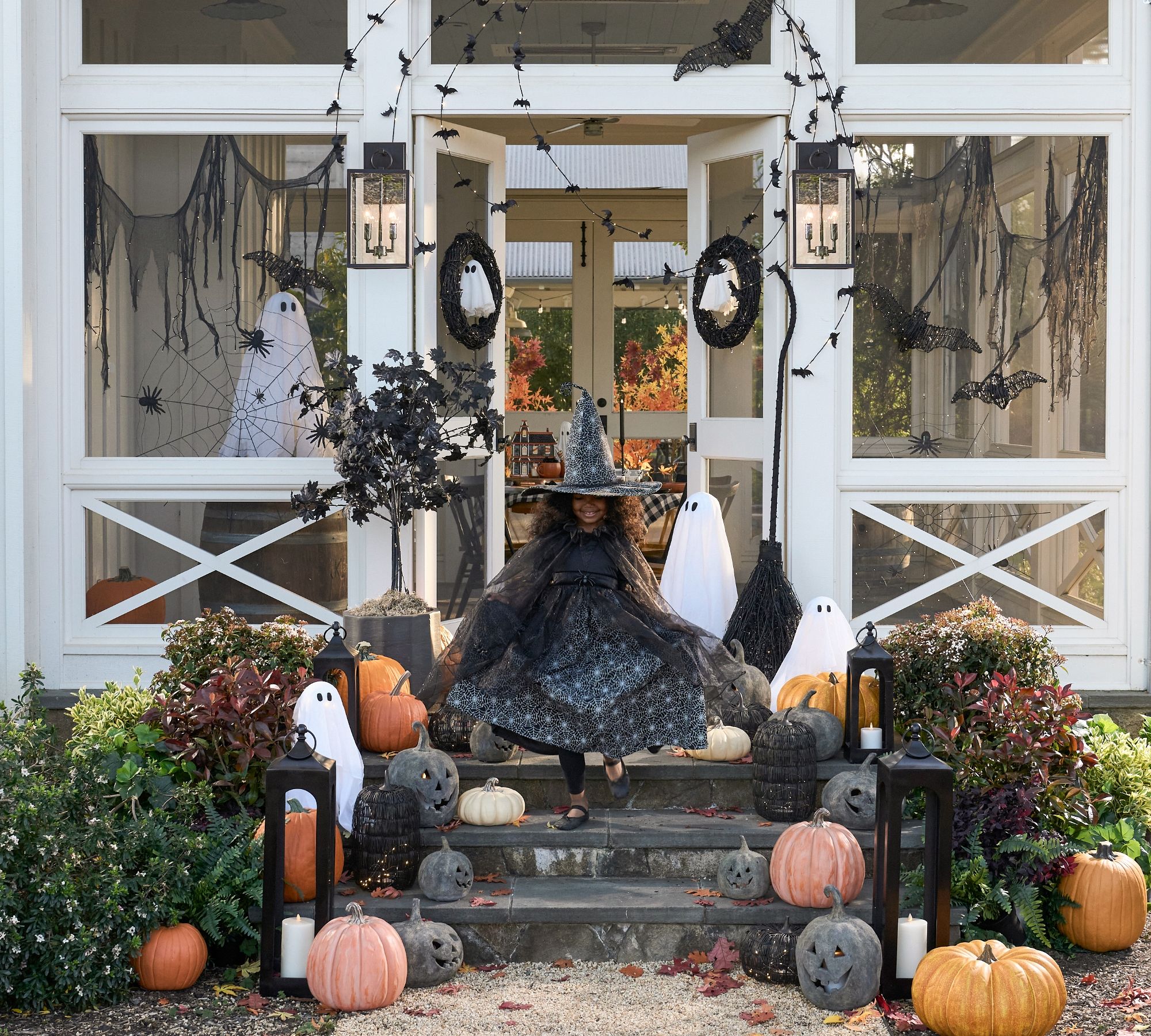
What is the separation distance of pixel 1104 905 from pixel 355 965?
2389 millimetres

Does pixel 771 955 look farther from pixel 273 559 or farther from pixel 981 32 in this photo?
pixel 981 32

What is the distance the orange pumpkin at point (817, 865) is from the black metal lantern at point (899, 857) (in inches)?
9.2

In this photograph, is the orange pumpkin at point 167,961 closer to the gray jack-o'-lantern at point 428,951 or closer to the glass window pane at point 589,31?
the gray jack-o'-lantern at point 428,951

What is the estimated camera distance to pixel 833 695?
5223 millimetres

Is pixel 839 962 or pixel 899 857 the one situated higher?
pixel 899 857

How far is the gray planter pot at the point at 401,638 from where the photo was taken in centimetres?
558

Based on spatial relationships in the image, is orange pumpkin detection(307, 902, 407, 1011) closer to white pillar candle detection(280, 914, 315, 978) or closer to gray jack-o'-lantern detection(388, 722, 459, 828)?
white pillar candle detection(280, 914, 315, 978)

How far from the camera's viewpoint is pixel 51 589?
6.16m

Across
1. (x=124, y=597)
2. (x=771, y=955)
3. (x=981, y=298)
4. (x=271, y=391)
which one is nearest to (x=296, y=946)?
(x=771, y=955)

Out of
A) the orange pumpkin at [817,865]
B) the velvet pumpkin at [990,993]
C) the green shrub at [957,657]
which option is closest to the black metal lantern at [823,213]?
the green shrub at [957,657]

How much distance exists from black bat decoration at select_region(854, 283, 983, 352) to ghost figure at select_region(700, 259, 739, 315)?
638 mm

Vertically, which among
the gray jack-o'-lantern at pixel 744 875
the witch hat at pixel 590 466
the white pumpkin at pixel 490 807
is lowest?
the gray jack-o'-lantern at pixel 744 875

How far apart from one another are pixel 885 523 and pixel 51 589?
388 cm

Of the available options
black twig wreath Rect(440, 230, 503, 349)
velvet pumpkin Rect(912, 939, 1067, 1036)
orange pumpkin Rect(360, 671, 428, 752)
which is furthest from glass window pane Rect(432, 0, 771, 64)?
velvet pumpkin Rect(912, 939, 1067, 1036)
